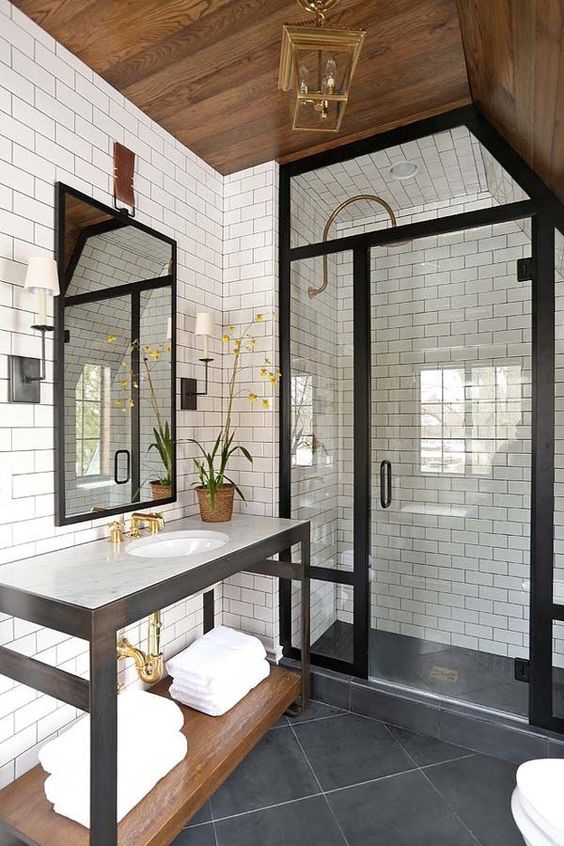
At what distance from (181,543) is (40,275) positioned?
1.17 m

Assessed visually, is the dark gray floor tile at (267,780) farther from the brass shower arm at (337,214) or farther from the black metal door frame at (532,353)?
the brass shower arm at (337,214)

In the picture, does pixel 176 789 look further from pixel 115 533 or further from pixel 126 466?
pixel 126 466

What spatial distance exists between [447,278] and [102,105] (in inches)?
67.6

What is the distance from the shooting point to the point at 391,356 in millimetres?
2471

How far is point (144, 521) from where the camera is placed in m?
2.06

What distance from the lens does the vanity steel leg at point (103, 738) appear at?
119 centimetres

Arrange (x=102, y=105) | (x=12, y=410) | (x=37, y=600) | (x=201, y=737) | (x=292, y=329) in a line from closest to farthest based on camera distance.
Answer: (x=37, y=600), (x=12, y=410), (x=201, y=737), (x=102, y=105), (x=292, y=329)

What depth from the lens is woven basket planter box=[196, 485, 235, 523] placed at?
229cm

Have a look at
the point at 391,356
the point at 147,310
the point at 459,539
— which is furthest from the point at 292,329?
the point at 459,539

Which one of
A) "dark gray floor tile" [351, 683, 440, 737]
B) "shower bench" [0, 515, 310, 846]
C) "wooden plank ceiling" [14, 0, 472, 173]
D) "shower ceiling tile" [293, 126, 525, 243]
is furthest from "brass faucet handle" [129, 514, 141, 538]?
"wooden plank ceiling" [14, 0, 472, 173]

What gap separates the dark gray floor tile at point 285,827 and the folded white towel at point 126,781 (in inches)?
11.6

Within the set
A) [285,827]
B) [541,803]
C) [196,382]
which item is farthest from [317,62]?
[285,827]

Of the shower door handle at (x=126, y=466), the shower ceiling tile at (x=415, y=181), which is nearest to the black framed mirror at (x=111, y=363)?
the shower door handle at (x=126, y=466)

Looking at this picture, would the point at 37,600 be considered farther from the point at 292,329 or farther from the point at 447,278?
the point at 447,278
